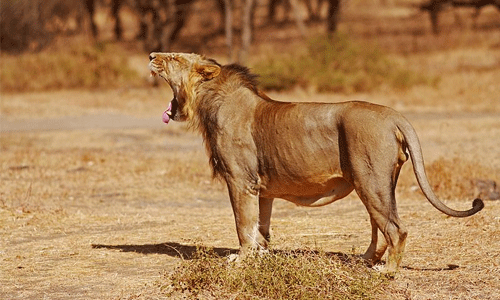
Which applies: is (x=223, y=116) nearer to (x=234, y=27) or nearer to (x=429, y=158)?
(x=429, y=158)

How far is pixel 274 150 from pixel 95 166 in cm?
778

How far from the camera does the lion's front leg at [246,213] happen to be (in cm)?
774

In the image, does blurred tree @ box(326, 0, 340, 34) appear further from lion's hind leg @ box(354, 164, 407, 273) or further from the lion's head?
lion's hind leg @ box(354, 164, 407, 273)

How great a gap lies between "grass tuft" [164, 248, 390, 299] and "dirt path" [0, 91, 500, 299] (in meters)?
0.29

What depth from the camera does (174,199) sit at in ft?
41.1

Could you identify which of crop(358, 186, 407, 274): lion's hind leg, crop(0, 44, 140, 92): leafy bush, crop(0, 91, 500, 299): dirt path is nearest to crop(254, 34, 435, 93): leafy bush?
crop(0, 44, 140, 92): leafy bush

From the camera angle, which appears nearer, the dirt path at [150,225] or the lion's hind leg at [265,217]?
the dirt path at [150,225]

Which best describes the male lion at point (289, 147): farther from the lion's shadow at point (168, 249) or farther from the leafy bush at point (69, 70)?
the leafy bush at point (69, 70)

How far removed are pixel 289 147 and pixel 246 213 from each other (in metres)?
0.71

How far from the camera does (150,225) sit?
1031 cm

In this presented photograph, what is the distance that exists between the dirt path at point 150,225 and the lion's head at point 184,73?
Result: 51.1 inches

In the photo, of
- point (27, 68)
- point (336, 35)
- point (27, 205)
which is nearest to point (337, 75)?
point (336, 35)

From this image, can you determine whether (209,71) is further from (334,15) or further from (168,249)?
(334,15)

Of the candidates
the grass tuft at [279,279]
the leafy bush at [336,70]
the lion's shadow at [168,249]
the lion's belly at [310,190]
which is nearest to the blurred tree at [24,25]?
the leafy bush at [336,70]
